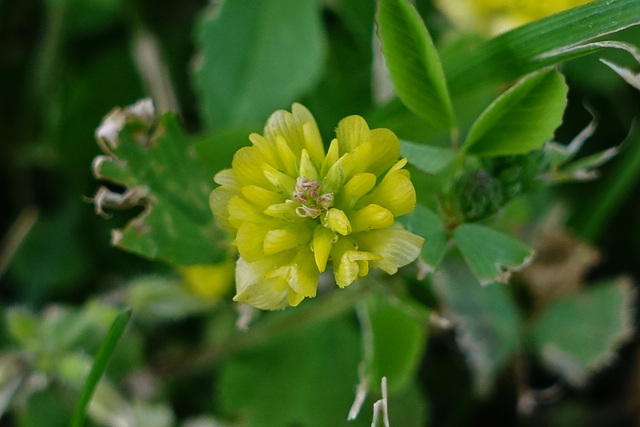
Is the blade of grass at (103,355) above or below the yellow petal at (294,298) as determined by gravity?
below

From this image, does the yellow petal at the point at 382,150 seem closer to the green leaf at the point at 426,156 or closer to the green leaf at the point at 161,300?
the green leaf at the point at 426,156

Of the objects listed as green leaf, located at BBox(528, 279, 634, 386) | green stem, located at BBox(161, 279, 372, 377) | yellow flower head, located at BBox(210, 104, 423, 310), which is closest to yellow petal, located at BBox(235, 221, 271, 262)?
yellow flower head, located at BBox(210, 104, 423, 310)

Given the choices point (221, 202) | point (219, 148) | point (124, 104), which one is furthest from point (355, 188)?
point (124, 104)

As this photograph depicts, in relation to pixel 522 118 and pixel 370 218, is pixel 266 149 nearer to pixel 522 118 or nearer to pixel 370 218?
pixel 370 218

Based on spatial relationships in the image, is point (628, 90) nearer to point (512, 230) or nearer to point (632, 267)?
point (632, 267)

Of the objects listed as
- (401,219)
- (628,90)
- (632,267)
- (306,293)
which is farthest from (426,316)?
(628,90)

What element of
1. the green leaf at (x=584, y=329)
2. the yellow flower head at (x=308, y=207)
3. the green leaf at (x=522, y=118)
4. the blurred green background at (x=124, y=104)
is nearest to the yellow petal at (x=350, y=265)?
the yellow flower head at (x=308, y=207)
